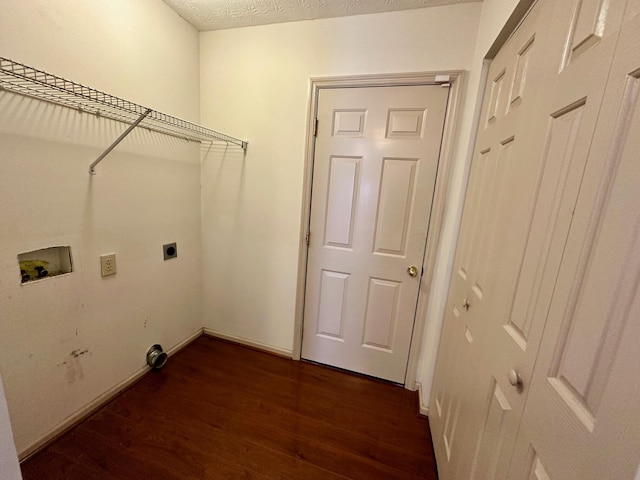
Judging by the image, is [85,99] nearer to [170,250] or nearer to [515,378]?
[170,250]

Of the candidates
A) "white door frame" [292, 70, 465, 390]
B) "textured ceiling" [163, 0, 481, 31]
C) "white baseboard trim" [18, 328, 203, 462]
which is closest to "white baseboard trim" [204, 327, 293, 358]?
"white door frame" [292, 70, 465, 390]

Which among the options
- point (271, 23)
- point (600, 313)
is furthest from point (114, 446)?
point (271, 23)

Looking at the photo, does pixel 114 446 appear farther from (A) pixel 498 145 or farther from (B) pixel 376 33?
(B) pixel 376 33

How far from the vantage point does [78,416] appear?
145 centimetres

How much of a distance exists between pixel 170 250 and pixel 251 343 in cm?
102

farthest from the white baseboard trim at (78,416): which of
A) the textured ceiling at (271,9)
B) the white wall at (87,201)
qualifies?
the textured ceiling at (271,9)

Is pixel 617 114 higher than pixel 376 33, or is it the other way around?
pixel 376 33

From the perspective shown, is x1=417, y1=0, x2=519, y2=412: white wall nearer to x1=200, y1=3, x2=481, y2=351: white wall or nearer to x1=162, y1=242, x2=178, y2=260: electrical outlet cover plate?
x1=200, y1=3, x2=481, y2=351: white wall

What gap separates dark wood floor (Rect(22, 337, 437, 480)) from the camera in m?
1.27

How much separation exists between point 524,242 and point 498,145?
50cm

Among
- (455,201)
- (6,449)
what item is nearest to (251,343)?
(6,449)

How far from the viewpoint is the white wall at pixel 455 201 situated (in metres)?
1.23

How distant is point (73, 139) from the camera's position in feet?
4.18

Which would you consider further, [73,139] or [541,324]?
[73,139]
